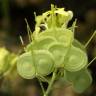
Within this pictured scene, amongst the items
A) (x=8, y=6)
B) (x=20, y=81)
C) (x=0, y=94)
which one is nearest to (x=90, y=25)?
(x=8, y=6)

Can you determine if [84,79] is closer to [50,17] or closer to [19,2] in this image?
[50,17]

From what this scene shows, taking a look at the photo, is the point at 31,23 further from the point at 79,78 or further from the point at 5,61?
the point at 79,78

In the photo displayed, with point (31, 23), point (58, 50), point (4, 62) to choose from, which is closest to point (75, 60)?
point (58, 50)

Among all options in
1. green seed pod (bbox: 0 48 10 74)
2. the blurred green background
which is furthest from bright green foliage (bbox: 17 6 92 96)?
the blurred green background

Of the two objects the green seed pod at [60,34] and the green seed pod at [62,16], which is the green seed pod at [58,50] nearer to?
the green seed pod at [60,34]

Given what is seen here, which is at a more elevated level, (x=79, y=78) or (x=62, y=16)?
(x=62, y=16)
